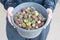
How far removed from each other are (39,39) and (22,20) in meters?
0.23

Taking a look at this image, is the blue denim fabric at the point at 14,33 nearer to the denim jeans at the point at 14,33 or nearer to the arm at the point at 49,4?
the denim jeans at the point at 14,33

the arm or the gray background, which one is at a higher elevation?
the arm

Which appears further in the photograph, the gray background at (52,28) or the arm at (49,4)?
the gray background at (52,28)

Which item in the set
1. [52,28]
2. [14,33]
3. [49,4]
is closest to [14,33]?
[14,33]

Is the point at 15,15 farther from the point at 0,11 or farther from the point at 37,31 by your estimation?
the point at 0,11

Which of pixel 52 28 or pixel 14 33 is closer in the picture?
pixel 14 33

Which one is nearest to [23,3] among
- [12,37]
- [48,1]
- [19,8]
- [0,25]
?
[19,8]

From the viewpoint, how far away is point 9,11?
1179 millimetres

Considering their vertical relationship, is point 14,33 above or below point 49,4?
below

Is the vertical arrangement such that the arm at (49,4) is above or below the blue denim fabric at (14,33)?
above

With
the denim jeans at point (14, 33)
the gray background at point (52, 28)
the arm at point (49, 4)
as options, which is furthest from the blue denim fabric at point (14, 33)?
the gray background at point (52, 28)

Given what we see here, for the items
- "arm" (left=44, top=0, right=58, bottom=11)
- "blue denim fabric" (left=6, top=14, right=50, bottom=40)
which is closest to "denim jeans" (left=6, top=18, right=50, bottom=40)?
"blue denim fabric" (left=6, top=14, right=50, bottom=40)

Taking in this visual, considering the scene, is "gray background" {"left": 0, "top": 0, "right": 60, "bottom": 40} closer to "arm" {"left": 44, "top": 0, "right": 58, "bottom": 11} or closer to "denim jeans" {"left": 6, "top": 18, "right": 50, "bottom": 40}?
"denim jeans" {"left": 6, "top": 18, "right": 50, "bottom": 40}

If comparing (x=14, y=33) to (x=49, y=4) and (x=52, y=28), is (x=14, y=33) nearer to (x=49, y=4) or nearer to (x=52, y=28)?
(x=49, y=4)
